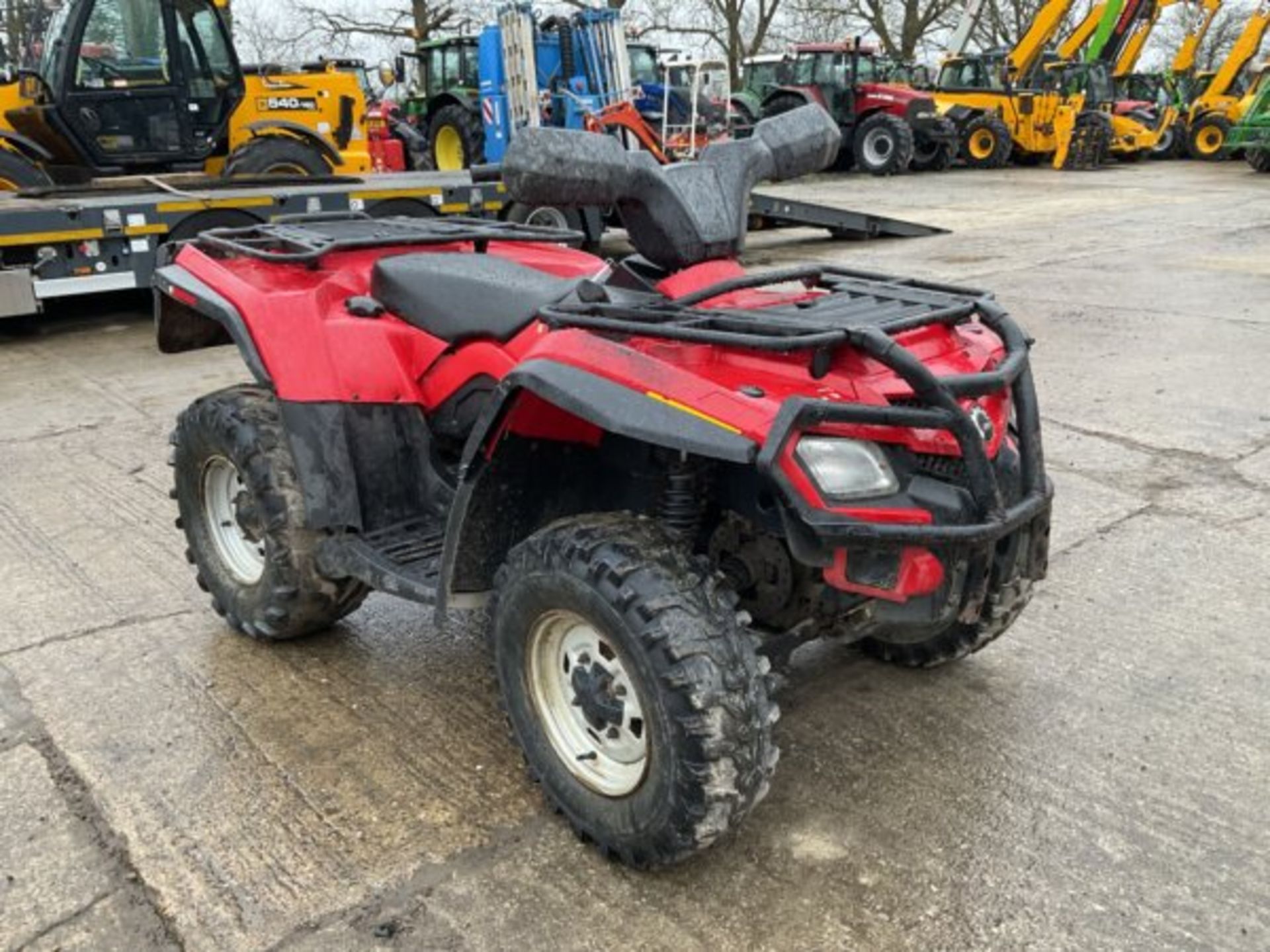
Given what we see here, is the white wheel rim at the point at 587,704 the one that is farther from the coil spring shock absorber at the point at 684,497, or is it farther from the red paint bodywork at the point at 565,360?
the red paint bodywork at the point at 565,360

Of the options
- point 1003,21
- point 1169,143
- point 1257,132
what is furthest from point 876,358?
point 1003,21

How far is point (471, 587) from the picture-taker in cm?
282

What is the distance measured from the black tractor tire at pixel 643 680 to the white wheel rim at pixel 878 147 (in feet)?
72.2

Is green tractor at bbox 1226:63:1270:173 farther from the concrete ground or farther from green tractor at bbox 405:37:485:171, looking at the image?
the concrete ground

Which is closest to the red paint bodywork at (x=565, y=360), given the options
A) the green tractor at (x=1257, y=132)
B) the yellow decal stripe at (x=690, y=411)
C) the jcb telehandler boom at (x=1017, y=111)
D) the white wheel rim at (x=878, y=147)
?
the yellow decal stripe at (x=690, y=411)

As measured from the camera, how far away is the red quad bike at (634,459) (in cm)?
221

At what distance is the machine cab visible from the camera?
10.0 meters

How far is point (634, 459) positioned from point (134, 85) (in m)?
9.57

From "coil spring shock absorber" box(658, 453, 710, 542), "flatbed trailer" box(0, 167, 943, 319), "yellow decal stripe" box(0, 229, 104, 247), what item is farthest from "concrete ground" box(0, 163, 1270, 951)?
"flatbed trailer" box(0, 167, 943, 319)

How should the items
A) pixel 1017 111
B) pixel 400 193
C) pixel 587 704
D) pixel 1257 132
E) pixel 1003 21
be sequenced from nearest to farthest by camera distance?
pixel 587 704 < pixel 400 193 < pixel 1257 132 < pixel 1017 111 < pixel 1003 21

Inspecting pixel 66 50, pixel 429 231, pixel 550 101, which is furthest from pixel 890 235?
pixel 429 231

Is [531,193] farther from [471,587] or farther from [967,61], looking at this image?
[967,61]

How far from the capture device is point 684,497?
2562 mm

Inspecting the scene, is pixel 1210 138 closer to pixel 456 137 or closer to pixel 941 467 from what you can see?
pixel 456 137
